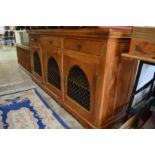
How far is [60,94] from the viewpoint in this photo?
1.64 m

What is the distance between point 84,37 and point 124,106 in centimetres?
79

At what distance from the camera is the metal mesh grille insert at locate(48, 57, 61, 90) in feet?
5.35

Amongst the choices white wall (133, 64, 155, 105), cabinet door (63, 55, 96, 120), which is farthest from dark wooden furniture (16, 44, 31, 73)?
white wall (133, 64, 155, 105)

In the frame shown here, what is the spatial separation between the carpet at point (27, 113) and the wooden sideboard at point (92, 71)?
197mm

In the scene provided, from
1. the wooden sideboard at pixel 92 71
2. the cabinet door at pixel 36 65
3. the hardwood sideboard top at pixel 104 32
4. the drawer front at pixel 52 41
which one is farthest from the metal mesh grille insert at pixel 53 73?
the hardwood sideboard top at pixel 104 32

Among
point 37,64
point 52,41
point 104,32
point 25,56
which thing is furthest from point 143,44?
point 25,56

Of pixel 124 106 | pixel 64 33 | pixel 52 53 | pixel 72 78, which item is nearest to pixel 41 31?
pixel 52 53

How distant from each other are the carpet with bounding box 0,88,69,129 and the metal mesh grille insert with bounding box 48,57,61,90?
28 centimetres

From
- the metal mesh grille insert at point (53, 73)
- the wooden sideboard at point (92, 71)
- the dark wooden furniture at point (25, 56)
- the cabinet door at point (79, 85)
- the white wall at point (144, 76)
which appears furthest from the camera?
the dark wooden furniture at point (25, 56)

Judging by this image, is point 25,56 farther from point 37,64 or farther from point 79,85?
point 79,85

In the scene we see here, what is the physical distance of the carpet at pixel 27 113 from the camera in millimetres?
1353

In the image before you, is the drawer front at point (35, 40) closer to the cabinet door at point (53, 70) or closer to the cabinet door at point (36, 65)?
the cabinet door at point (36, 65)

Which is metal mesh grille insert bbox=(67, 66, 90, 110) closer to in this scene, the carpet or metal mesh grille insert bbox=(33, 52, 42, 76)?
the carpet

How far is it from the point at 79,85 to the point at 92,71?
0.89 ft
